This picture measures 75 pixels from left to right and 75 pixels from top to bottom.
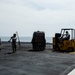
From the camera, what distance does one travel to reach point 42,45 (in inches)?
1118

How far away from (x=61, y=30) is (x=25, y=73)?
16.7m

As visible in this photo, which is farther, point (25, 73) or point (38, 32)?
point (38, 32)

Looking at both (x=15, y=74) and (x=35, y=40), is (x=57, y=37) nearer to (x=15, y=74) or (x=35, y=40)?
(x=35, y=40)

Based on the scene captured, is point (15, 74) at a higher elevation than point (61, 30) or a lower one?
lower

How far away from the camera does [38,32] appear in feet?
95.6

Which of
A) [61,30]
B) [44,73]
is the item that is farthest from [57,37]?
[44,73]

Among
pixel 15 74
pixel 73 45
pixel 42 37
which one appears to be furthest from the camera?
pixel 42 37

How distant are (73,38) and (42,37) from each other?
10.9ft

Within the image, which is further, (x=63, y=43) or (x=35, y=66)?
(x=63, y=43)

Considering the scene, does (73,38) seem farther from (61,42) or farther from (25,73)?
(25,73)

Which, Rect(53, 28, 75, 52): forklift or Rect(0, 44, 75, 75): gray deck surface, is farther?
Rect(53, 28, 75, 52): forklift

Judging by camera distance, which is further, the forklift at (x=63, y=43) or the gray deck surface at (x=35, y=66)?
the forklift at (x=63, y=43)

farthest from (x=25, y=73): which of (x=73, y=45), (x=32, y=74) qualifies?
(x=73, y=45)

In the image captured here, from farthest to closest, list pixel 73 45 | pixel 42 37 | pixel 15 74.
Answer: pixel 42 37 < pixel 73 45 < pixel 15 74
